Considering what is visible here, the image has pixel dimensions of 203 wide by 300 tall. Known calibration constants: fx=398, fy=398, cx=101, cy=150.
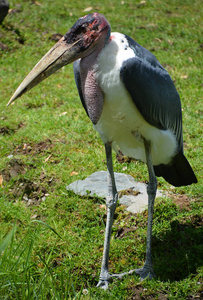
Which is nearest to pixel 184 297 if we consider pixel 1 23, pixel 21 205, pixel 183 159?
pixel 183 159

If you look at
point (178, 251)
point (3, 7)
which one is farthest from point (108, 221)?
point (3, 7)

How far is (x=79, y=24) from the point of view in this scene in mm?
2404

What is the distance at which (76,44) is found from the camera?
2.43 meters

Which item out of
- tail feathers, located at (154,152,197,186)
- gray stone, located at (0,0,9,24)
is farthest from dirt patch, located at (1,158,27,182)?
gray stone, located at (0,0,9,24)

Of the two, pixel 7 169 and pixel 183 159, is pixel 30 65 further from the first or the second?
pixel 183 159

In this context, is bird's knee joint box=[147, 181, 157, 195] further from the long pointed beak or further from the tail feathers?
the long pointed beak

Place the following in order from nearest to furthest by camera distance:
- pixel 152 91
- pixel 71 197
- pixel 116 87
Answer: pixel 116 87 < pixel 152 91 < pixel 71 197

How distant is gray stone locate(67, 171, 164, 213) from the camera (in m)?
3.58

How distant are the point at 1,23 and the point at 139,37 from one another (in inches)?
99.6

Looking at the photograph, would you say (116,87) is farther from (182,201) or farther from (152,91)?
(182,201)

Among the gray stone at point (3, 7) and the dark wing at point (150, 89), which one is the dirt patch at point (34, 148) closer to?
the dark wing at point (150, 89)

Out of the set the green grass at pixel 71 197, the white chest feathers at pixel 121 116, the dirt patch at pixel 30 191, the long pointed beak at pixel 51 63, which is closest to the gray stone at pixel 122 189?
the green grass at pixel 71 197

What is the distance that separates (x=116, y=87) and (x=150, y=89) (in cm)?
Answer: 29

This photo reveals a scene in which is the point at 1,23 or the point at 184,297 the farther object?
the point at 1,23
